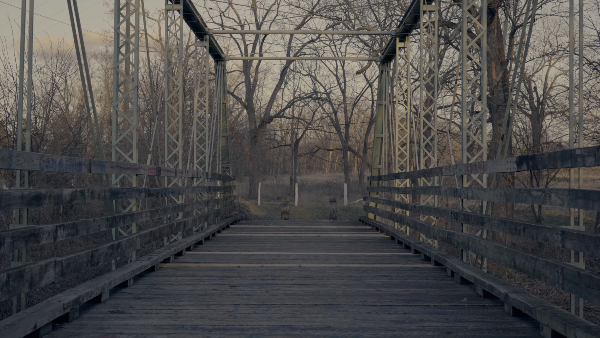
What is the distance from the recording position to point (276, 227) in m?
12.3

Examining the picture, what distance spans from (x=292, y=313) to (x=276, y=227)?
27.4ft

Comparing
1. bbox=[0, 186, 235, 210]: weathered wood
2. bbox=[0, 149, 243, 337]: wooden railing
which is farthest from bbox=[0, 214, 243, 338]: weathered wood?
bbox=[0, 186, 235, 210]: weathered wood

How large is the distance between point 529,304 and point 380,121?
1003 centimetres

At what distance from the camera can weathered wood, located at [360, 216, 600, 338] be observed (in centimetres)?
294

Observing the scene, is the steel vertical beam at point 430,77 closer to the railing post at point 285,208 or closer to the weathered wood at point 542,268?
the weathered wood at point 542,268

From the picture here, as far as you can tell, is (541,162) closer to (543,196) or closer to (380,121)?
(543,196)

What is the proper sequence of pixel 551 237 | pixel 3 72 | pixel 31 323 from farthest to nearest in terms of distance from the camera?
1. pixel 3 72
2. pixel 551 237
3. pixel 31 323

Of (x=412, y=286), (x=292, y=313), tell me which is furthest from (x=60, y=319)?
(x=412, y=286)

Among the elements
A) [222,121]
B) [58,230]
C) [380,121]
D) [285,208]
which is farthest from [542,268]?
[285,208]

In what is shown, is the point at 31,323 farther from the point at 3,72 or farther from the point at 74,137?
the point at 74,137

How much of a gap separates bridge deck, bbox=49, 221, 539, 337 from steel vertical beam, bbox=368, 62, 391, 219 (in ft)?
21.1


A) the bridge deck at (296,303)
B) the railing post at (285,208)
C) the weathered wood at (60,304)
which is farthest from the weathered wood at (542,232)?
the railing post at (285,208)

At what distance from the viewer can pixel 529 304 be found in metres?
3.55

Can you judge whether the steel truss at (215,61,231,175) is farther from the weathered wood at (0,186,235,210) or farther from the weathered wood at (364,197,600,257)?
the weathered wood at (364,197,600,257)
